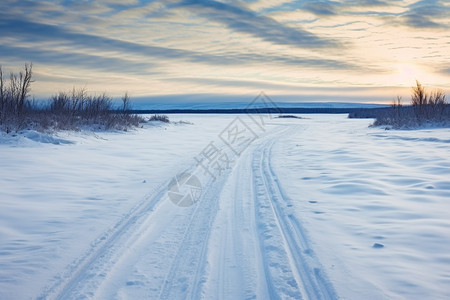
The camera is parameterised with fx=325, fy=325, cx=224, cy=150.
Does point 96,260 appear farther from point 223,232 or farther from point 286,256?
point 286,256

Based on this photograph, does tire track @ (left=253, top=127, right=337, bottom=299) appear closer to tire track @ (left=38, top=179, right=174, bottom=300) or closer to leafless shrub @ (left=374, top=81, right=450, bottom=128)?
tire track @ (left=38, top=179, right=174, bottom=300)

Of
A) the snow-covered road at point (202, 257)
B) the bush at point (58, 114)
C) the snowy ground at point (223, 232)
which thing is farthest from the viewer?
the bush at point (58, 114)

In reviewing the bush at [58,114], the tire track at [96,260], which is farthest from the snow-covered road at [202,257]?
the bush at [58,114]

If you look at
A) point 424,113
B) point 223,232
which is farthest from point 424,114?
point 223,232

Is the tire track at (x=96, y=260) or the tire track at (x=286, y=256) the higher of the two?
the tire track at (x=286, y=256)

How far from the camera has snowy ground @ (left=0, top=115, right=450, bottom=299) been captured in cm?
319

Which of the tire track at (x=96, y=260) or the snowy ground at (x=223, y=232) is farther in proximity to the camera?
the snowy ground at (x=223, y=232)

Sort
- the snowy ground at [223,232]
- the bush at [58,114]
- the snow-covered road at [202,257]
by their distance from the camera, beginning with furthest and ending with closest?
1. the bush at [58,114]
2. the snowy ground at [223,232]
3. the snow-covered road at [202,257]

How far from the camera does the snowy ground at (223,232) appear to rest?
319 cm

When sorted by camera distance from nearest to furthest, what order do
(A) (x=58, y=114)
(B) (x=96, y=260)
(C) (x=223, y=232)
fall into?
1. (B) (x=96, y=260)
2. (C) (x=223, y=232)
3. (A) (x=58, y=114)

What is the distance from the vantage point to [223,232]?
14.9ft

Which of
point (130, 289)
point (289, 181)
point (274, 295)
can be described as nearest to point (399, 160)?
point (289, 181)

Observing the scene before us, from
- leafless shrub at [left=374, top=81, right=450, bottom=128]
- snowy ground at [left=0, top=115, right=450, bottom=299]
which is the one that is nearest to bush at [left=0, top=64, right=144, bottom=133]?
snowy ground at [left=0, top=115, right=450, bottom=299]

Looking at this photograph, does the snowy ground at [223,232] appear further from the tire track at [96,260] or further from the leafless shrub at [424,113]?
the leafless shrub at [424,113]
